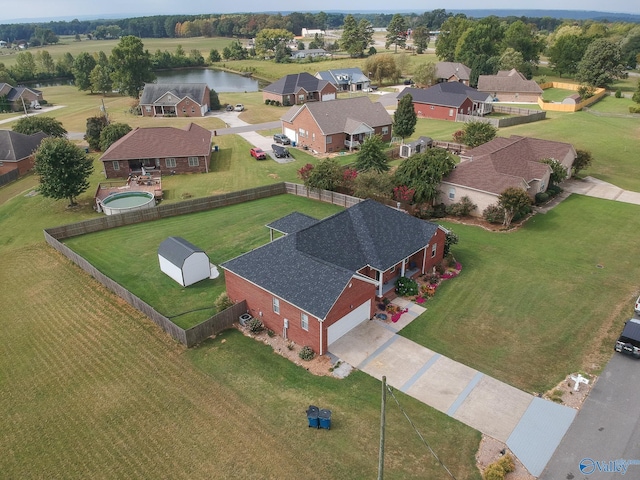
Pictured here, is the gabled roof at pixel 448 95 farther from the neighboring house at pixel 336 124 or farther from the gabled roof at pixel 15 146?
the gabled roof at pixel 15 146

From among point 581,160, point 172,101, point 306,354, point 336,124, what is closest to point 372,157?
point 336,124

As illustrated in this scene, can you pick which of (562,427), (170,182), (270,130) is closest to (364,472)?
(562,427)

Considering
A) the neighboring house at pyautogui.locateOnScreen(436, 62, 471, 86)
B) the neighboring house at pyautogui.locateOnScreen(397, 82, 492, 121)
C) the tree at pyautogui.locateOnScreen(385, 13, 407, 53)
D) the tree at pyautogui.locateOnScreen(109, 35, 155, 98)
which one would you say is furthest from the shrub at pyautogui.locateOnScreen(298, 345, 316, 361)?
the tree at pyautogui.locateOnScreen(385, 13, 407, 53)

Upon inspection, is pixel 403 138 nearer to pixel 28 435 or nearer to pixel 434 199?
pixel 434 199

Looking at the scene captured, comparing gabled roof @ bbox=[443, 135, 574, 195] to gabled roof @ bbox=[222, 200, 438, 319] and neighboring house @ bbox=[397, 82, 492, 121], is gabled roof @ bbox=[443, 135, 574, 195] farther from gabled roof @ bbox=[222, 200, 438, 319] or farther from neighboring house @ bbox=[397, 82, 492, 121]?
neighboring house @ bbox=[397, 82, 492, 121]

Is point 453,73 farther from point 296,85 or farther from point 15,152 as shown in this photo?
point 15,152
